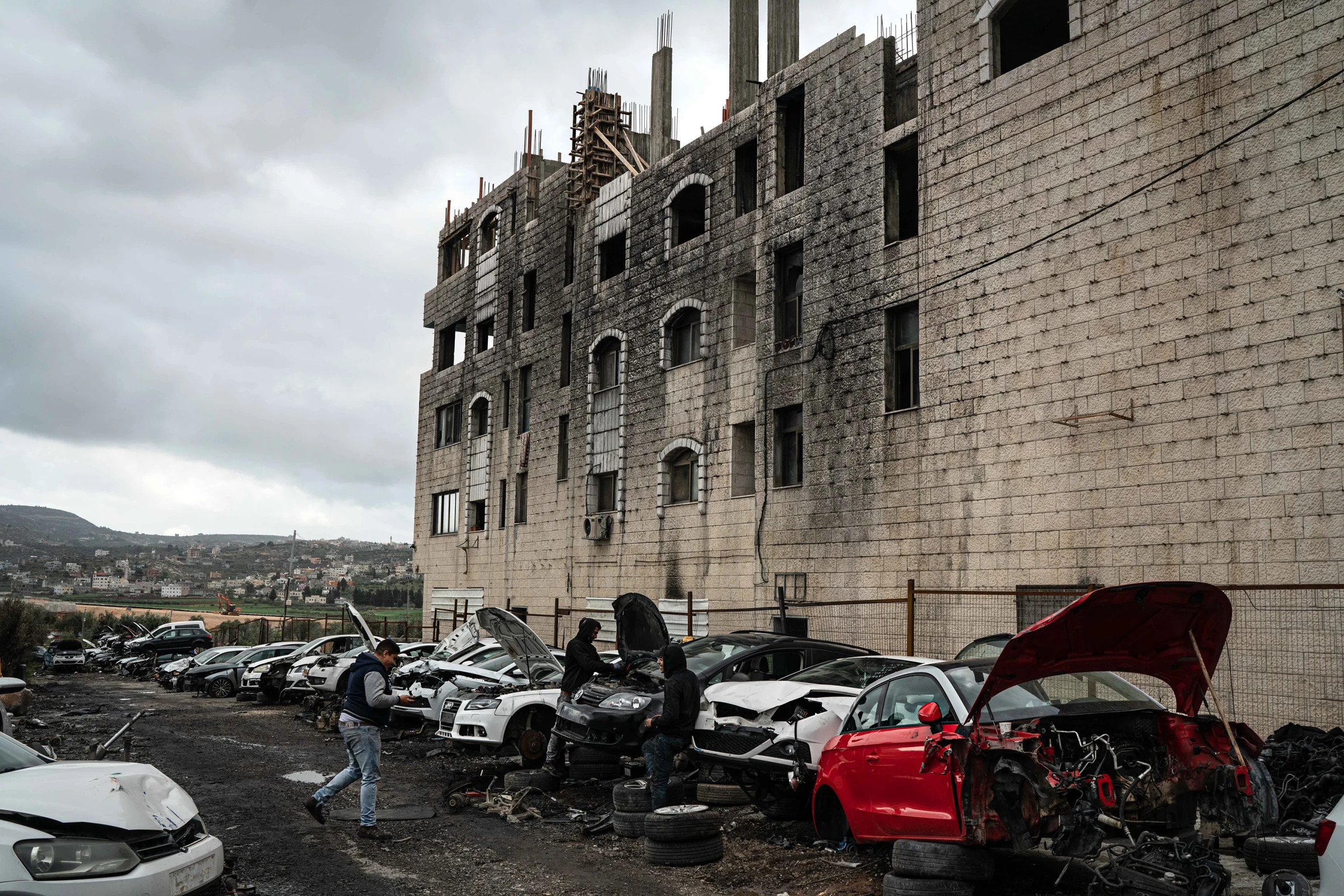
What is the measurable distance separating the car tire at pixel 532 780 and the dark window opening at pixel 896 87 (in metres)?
13.9

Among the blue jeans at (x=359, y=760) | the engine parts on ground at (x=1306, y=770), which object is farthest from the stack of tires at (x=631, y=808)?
the engine parts on ground at (x=1306, y=770)

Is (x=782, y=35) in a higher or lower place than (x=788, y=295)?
higher

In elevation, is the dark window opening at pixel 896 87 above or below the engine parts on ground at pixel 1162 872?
above

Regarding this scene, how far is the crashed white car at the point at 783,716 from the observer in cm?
1022

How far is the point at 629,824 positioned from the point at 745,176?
A: 18.3 m

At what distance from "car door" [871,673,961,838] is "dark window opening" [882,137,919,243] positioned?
514 inches

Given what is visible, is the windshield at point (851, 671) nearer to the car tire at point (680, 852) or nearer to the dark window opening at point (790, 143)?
the car tire at point (680, 852)

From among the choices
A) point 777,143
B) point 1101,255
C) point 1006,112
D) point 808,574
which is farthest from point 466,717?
point 777,143

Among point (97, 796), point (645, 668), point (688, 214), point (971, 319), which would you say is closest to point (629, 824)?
point (645, 668)

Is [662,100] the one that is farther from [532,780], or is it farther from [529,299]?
[532,780]

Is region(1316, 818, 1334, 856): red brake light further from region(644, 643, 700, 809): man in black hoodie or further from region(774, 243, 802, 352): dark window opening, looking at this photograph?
region(774, 243, 802, 352): dark window opening

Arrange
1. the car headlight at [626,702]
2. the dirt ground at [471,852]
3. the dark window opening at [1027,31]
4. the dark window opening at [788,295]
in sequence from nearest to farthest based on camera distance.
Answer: the dirt ground at [471,852] → the car headlight at [626,702] → the dark window opening at [1027,31] → the dark window opening at [788,295]

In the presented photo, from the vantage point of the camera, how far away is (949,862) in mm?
7152

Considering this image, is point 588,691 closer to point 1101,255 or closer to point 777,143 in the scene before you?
point 1101,255
